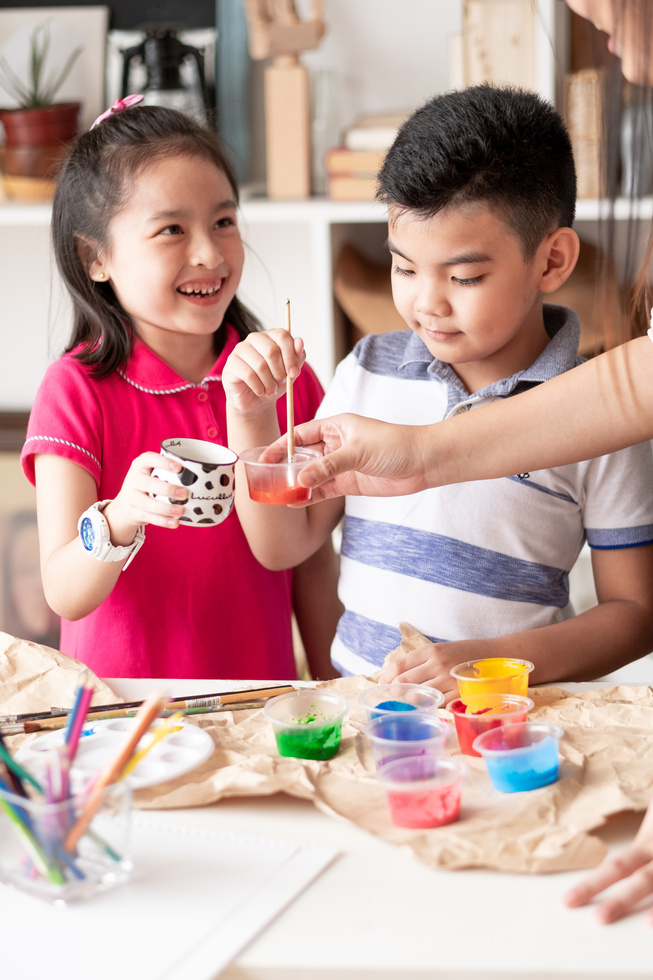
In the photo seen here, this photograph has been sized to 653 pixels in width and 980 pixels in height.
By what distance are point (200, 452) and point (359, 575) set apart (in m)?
0.36

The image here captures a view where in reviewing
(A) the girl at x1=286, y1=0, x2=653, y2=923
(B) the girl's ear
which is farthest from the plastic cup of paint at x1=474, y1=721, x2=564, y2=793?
(B) the girl's ear

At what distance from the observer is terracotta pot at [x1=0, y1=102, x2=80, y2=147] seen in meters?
2.47

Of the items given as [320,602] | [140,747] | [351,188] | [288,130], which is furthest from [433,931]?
[288,130]

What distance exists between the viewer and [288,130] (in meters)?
2.35

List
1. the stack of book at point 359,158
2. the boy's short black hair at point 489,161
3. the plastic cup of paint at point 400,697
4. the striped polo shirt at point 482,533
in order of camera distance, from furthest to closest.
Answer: the stack of book at point 359,158, the striped polo shirt at point 482,533, the boy's short black hair at point 489,161, the plastic cup of paint at point 400,697

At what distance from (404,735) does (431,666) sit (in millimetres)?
169

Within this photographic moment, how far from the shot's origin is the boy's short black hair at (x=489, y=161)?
126 cm

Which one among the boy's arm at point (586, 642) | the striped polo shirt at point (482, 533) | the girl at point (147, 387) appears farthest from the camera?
the girl at point (147, 387)

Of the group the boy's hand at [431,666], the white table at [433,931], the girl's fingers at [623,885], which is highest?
the boy's hand at [431,666]

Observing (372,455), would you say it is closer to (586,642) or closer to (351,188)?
(586,642)

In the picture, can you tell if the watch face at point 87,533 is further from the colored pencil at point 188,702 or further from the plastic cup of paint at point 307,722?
the plastic cup of paint at point 307,722

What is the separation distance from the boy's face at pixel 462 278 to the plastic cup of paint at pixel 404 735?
53 cm

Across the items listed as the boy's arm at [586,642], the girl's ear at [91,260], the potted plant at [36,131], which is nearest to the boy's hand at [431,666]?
the boy's arm at [586,642]

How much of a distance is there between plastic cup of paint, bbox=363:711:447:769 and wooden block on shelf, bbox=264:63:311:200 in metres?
1.69
